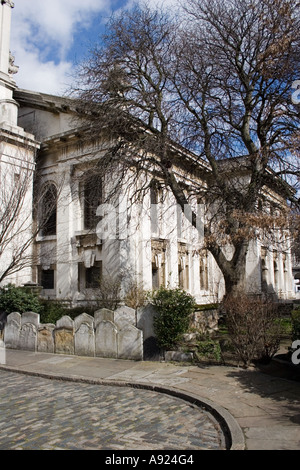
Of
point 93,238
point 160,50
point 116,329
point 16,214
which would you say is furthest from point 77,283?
point 160,50

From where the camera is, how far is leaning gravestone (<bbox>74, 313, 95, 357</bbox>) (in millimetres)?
11930

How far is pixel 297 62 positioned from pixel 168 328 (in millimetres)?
9134

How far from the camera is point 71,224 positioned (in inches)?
917

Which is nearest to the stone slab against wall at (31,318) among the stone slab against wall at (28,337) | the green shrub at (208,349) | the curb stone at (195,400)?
the stone slab against wall at (28,337)

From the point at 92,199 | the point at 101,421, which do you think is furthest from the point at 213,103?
the point at 101,421

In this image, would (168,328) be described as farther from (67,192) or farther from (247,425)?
(67,192)

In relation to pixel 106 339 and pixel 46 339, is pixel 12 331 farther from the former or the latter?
pixel 106 339

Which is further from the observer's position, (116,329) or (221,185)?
(221,185)

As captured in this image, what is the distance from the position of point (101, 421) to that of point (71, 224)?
59.0 feet

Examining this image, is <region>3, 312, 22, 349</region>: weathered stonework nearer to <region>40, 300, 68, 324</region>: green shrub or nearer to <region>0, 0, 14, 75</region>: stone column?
<region>40, 300, 68, 324</region>: green shrub

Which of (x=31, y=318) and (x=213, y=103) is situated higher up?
(x=213, y=103)

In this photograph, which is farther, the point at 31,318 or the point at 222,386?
the point at 31,318

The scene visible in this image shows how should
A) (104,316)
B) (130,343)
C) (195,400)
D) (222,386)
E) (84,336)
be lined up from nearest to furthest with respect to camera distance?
(195,400)
(222,386)
(130,343)
(104,316)
(84,336)

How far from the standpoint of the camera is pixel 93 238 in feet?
73.2
